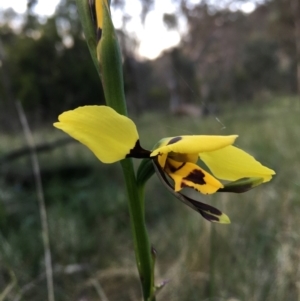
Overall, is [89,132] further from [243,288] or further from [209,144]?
[243,288]

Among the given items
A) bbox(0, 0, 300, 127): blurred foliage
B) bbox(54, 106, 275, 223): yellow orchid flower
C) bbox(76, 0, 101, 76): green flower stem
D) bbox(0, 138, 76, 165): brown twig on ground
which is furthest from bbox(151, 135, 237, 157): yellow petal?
bbox(0, 138, 76, 165): brown twig on ground

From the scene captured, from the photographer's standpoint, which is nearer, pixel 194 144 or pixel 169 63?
pixel 194 144

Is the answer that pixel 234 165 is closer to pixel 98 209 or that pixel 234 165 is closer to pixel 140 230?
pixel 140 230

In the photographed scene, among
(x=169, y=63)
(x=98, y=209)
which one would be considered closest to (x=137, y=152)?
(x=98, y=209)

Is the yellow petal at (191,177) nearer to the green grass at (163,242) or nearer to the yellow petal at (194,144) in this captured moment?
the yellow petal at (194,144)

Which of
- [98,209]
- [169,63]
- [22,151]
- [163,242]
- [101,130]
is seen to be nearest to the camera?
[101,130]

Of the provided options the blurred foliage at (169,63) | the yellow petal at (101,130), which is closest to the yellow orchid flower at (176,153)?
the yellow petal at (101,130)

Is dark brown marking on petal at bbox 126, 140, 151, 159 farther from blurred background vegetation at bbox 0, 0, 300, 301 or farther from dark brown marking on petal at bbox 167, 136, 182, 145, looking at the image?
blurred background vegetation at bbox 0, 0, 300, 301
